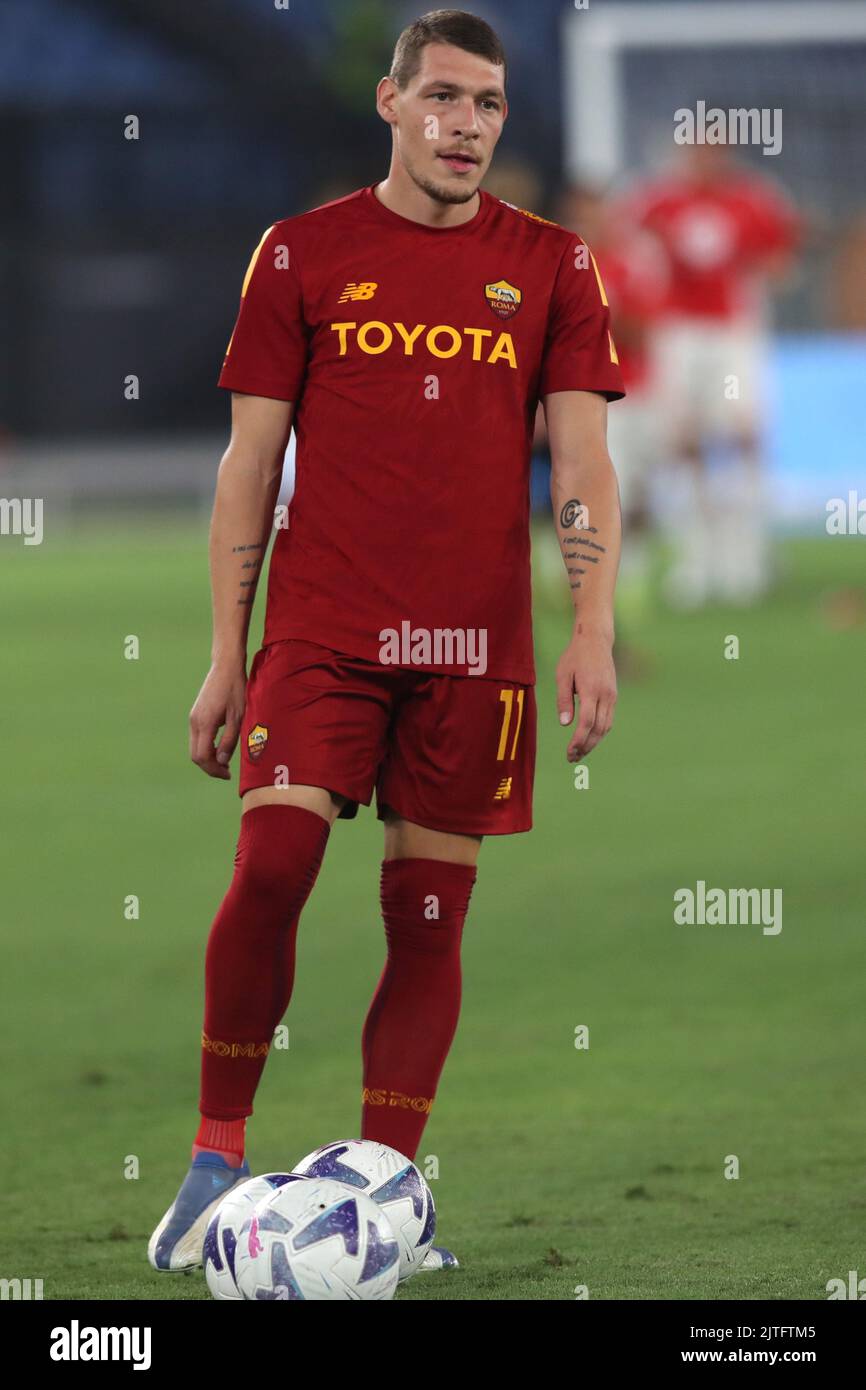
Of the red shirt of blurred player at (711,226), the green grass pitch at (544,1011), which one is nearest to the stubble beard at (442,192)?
the green grass pitch at (544,1011)

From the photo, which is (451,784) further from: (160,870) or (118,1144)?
(160,870)

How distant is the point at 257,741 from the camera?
12.8 ft

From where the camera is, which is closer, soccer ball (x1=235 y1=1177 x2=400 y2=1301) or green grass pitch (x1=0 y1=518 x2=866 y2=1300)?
soccer ball (x1=235 y1=1177 x2=400 y2=1301)

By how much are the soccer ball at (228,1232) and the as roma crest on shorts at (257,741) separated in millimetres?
676

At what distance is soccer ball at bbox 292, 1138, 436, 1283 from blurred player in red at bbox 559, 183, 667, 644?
336 inches

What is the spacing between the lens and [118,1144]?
4883mm

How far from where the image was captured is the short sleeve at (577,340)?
4020mm

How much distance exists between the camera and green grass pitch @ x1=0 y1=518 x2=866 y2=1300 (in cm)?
415

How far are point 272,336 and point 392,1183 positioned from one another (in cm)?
139

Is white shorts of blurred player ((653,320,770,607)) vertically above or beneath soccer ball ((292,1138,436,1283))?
above

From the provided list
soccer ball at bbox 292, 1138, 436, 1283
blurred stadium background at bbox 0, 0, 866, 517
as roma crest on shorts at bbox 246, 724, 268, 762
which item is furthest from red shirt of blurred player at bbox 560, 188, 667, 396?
blurred stadium background at bbox 0, 0, 866, 517

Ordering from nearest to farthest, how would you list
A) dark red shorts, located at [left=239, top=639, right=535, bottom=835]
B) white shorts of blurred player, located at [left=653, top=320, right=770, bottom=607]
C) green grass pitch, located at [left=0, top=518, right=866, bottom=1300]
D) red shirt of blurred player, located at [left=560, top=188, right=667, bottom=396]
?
dark red shorts, located at [left=239, top=639, right=535, bottom=835] → green grass pitch, located at [left=0, top=518, right=866, bottom=1300] → red shirt of blurred player, located at [left=560, top=188, right=667, bottom=396] → white shorts of blurred player, located at [left=653, top=320, right=770, bottom=607]

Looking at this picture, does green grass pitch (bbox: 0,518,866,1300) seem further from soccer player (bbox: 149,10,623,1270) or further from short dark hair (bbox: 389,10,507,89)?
short dark hair (bbox: 389,10,507,89)

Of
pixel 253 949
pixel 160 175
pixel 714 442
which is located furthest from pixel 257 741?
pixel 160 175
